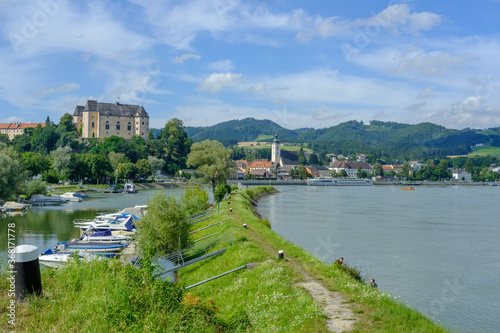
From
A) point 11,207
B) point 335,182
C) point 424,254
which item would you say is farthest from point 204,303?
point 335,182

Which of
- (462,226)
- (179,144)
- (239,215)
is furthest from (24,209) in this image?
(179,144)

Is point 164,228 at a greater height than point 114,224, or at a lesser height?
greater

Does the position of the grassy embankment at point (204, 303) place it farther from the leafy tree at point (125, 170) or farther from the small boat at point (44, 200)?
the leafy tree at point (125, 170)

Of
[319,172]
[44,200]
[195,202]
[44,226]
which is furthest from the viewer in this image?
[319,172]

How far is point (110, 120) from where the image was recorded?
13388 centimetres

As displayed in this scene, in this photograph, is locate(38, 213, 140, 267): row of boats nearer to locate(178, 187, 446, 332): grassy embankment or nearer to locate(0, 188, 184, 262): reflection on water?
locate(0, 188, 184, 262): reflection on water

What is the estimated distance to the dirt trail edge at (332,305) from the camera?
1021 centimetres

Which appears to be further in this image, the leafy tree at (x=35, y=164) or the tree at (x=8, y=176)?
the leafy tree at (x=35, y=164)

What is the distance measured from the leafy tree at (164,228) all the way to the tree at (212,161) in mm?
32812

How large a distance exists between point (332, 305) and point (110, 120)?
A: 131268 millimetres

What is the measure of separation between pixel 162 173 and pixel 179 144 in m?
16.3

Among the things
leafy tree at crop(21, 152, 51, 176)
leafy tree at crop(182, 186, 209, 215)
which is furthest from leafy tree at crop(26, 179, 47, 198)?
leafy tree at crop(182, 186, 209, 215)

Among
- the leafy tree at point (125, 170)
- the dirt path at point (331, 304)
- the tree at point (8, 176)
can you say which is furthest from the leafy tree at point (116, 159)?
the dirt path at point (331, 304)

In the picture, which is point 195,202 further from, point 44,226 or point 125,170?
point 125,170
